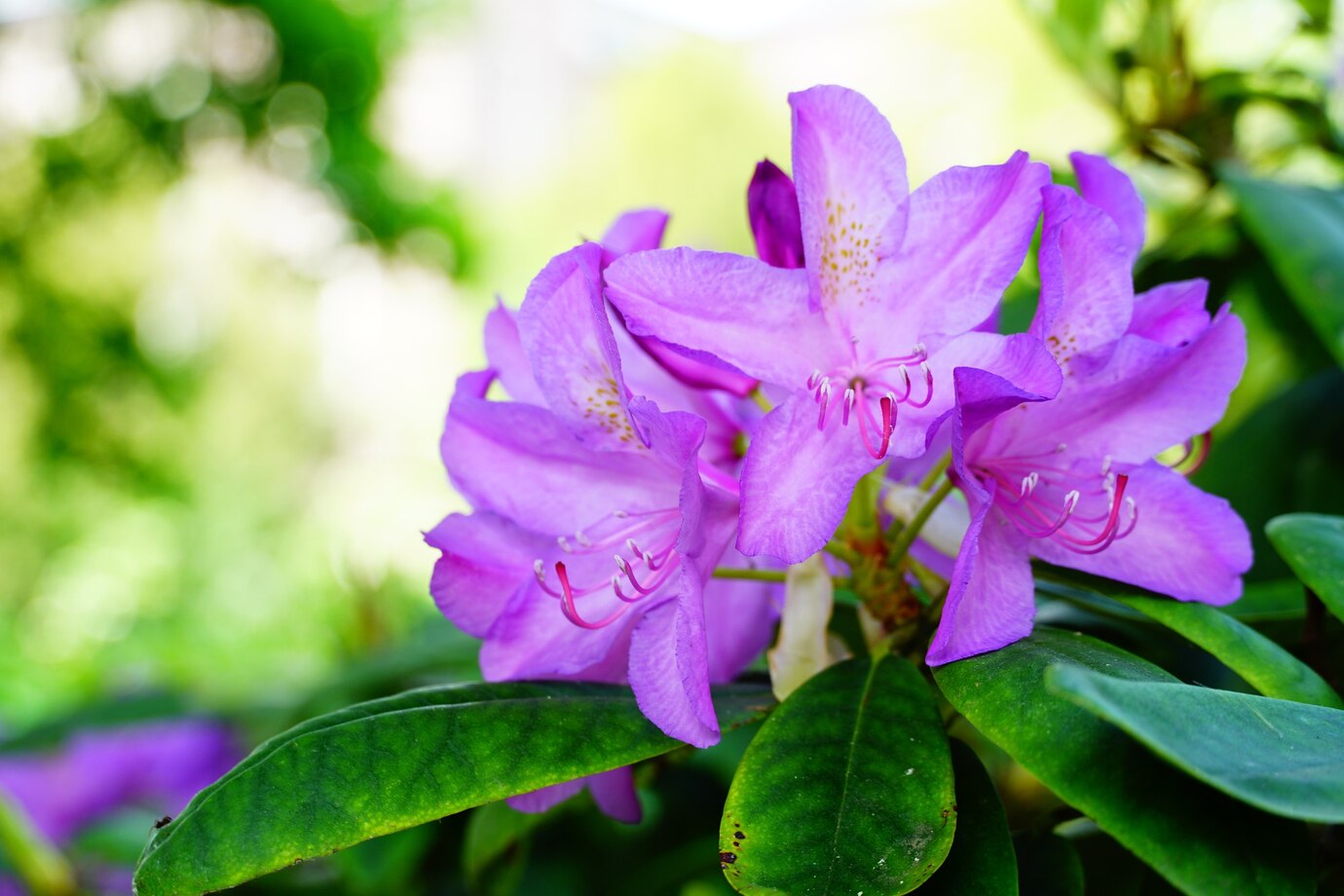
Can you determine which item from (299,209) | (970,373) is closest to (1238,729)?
(970,373)

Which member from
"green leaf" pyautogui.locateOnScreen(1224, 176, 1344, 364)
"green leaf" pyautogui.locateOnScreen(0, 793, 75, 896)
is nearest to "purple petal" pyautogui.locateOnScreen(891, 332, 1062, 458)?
"green leaf" pyautogui.locateOnScreen(1224, 176, 1344, 364)

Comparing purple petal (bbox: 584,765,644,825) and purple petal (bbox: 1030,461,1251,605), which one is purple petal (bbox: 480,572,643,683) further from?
purple petal (bbox: 1030,461,1251,605)

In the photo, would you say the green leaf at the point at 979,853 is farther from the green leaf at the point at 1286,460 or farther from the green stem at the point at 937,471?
the green leaf at the point at 1286,460

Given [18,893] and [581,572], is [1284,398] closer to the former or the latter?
[581,572]

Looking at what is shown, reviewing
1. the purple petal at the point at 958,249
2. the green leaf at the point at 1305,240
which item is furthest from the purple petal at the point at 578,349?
the green leaf at the point at 1305,240

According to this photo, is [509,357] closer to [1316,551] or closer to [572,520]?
[572,520]

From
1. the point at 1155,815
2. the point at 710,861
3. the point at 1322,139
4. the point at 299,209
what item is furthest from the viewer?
the point at 299,209
